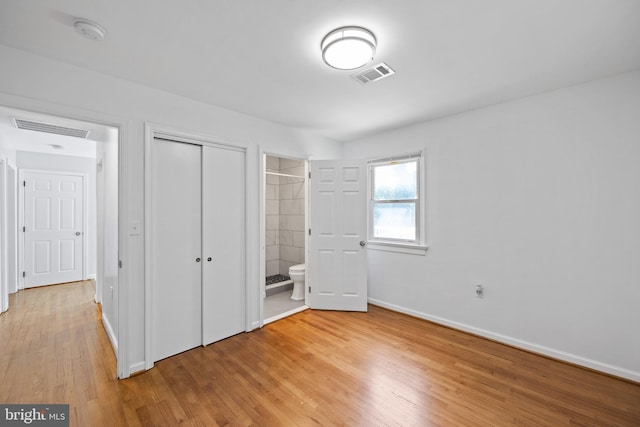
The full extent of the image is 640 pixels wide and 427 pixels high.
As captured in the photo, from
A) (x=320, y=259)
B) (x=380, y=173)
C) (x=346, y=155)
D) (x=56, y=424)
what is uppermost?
(x=346, y=155)

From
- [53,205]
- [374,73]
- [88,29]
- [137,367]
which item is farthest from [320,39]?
[53,205]

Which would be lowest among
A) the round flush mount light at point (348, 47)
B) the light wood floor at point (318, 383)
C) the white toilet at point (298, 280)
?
the light wood floor at point (318, 383)

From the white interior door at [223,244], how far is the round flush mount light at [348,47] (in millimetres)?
1604

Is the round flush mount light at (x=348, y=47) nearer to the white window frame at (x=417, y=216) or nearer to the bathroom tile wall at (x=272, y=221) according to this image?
the white window frame at (x=417, y=216)

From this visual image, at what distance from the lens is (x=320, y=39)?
5.74 ft

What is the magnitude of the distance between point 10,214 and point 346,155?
5.04m

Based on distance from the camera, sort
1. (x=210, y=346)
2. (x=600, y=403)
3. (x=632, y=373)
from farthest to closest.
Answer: (x=210, y=346)
(x=632, y=373)
(x=600, y=403)

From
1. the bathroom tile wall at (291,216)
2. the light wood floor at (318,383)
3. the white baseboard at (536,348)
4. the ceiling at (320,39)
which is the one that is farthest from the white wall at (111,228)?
the white baseboard at (536,348)

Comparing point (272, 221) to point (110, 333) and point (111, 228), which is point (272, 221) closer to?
point (111, 228)

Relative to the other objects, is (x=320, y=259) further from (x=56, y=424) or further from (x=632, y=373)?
(x=632, y=373)

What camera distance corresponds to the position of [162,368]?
7.76 feet

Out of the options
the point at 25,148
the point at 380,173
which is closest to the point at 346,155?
the point at 380,173

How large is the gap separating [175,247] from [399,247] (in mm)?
2689

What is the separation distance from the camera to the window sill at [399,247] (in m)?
3.44
